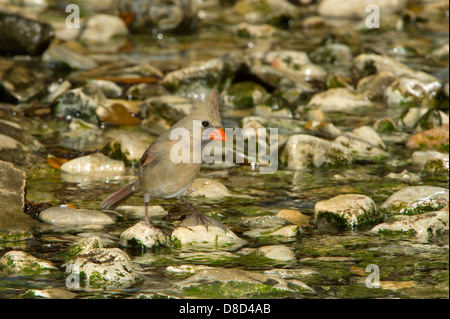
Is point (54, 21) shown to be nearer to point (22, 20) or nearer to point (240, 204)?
point (22, 20)

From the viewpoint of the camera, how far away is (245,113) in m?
10.1

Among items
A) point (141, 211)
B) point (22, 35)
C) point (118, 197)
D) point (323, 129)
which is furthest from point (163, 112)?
point (22, 35)

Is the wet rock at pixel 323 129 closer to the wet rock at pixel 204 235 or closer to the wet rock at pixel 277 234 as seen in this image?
the wet rock at pixel 277 234

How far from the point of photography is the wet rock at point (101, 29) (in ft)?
47.7

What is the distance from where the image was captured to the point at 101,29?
14.6 m

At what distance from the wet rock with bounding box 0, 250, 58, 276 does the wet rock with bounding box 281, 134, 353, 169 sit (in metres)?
3.60

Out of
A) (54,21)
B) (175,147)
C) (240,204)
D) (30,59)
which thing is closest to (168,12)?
(54,21)

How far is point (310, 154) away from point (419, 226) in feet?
7.70

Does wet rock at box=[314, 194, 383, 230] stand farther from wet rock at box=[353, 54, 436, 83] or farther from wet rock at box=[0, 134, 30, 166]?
wet rock at box=[353, 54, 436, 83]

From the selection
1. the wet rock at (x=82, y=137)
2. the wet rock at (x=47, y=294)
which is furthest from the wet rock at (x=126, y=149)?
the wet rock at (x=47, y=294)

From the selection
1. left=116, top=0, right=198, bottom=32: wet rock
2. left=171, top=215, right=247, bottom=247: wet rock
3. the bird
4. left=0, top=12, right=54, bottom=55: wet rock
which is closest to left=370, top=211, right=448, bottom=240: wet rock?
left=171, top=215, right=247, bottom=247: wet rock

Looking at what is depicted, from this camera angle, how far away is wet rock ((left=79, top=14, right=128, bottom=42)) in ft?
47.7

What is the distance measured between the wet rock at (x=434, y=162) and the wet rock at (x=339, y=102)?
2.38 metres

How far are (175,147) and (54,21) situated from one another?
36.3 feet
